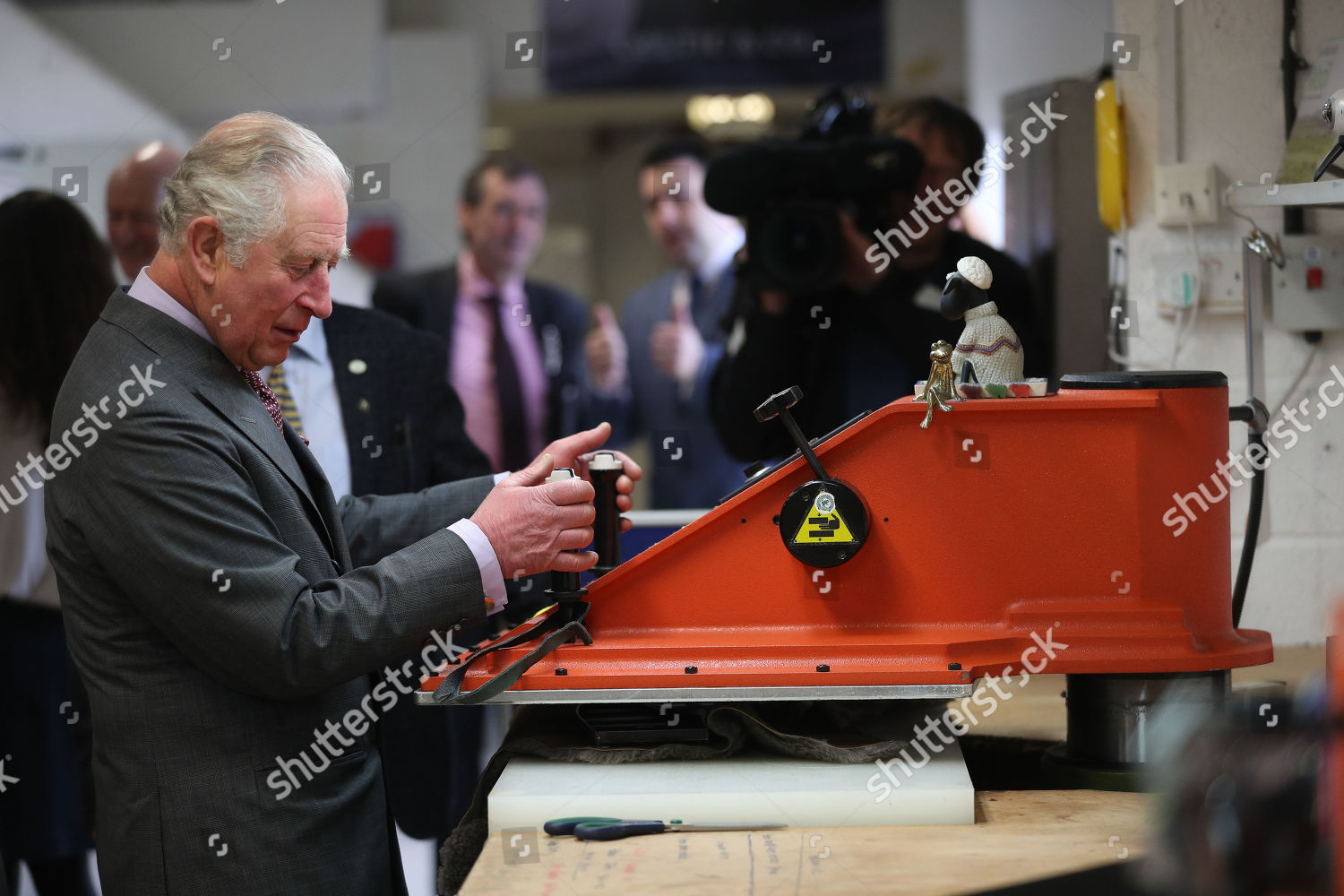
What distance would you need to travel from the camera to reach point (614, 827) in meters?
1.20

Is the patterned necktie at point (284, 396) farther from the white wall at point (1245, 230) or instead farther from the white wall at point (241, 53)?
the white wall at point (241, 53)

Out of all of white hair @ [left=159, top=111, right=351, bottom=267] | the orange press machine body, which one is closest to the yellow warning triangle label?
the orange press machine body

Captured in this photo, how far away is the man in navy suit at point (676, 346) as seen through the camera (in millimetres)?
3348

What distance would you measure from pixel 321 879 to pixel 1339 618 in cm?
100

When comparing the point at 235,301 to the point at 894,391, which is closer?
the point at 235,301

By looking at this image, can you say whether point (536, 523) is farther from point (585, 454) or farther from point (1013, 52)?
point (1013, 52)

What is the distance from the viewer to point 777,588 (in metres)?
1.37

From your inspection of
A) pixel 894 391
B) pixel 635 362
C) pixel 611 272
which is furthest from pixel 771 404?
pixel 611 272

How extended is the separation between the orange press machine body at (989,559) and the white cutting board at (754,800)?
9 centimetres

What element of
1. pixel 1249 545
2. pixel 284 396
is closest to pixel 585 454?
pixel 284 396

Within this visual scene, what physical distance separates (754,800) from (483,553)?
0.38 metres

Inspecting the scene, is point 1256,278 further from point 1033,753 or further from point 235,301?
point 235,301

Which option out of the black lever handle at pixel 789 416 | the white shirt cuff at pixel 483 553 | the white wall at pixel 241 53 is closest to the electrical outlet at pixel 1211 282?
the black lever handle at pixel 789 416

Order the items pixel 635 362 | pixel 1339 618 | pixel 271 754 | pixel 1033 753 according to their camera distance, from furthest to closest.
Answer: pixel 635 362 < pixel 1033 753 < pixel 271 754 < pixel 1339 618
